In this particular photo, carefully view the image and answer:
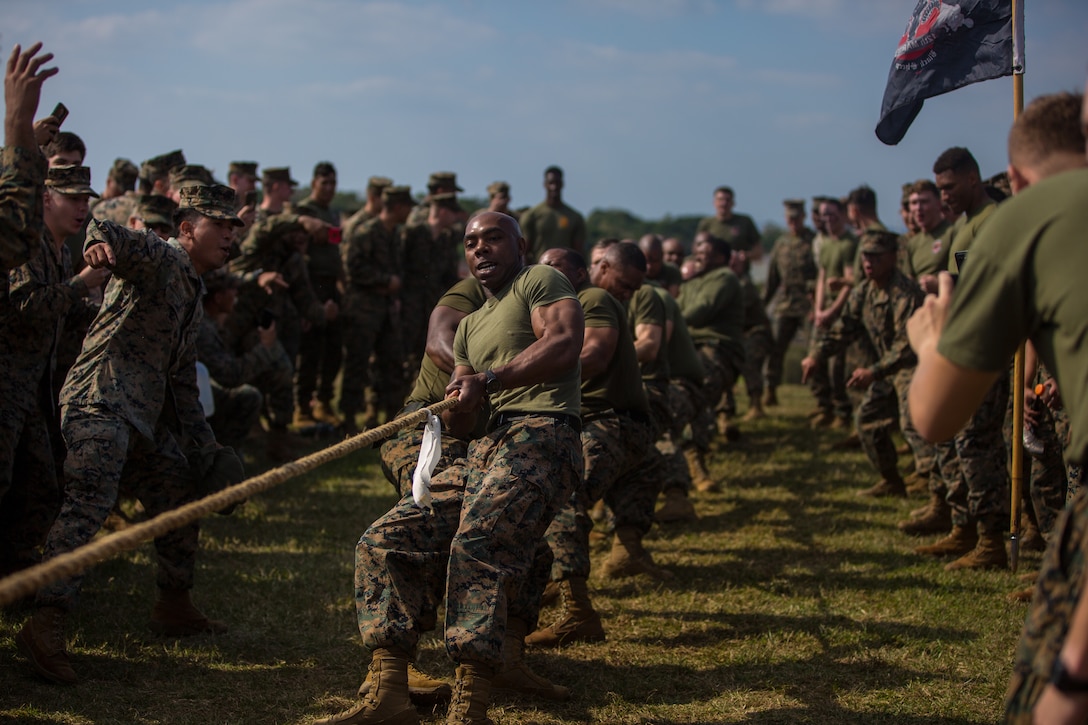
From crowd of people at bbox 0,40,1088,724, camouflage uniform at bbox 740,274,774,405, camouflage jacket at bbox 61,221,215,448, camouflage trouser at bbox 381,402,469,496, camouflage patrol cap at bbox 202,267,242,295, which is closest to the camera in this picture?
crowd of people at bbox 0,40,1088,724

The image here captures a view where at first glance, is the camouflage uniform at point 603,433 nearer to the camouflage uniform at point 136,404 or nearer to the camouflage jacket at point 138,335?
the camouflage uniform at point 136,404

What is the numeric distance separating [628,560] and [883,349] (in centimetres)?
310

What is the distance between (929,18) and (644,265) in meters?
2.33

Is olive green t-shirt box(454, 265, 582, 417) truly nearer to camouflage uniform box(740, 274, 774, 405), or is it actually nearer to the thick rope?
the thick rope

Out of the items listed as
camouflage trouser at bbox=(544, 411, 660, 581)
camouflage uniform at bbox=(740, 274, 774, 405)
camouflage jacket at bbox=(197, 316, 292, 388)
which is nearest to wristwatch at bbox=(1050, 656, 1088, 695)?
camouflage trouser at bbox=(544, 411, 660, 581)

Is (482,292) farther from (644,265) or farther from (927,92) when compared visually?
(927,92)

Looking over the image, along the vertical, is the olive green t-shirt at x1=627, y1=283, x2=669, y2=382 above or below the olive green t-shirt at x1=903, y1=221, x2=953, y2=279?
below

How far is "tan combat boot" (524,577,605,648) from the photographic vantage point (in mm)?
5816

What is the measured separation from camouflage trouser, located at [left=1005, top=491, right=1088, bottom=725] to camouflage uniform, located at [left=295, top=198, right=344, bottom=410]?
31.7 ft

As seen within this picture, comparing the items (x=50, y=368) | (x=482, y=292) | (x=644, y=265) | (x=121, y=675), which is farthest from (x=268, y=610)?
(x=644, y=265)

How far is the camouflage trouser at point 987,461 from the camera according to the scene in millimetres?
7266

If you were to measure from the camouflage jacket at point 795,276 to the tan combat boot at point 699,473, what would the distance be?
476 cm

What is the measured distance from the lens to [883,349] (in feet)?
29.0

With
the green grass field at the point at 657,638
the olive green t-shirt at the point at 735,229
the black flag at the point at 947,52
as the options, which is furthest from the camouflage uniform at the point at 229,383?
the olive green t-shirt at the point at 735,229
